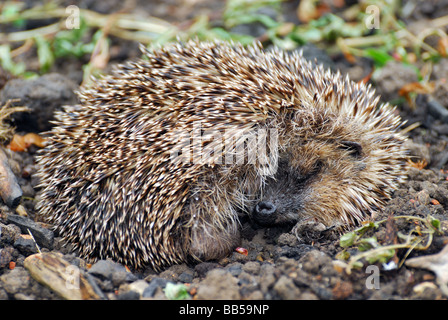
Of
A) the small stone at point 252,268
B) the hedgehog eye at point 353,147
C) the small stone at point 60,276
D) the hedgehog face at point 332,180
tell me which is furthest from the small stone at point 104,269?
the hedgehog eye at point 353,147

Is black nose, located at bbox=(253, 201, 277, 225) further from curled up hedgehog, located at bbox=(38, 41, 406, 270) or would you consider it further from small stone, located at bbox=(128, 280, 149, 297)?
small stone, located at bbox=(128, 280, 149, 297)

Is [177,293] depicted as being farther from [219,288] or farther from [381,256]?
[381,256]

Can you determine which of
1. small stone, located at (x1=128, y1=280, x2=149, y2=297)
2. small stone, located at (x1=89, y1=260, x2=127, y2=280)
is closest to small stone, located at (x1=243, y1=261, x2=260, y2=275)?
small stone, located at (x1=128, y1=280, x2=149, y2=297)

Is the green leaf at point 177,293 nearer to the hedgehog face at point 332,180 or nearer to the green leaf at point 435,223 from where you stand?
the hedgehog face at point 332,180

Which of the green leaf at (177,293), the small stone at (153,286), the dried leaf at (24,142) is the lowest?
the small stone at (153,286)

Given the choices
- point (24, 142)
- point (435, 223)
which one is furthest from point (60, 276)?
point (435, 223)

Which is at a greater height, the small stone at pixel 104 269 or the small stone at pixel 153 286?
the small stone at pixel 104 269
